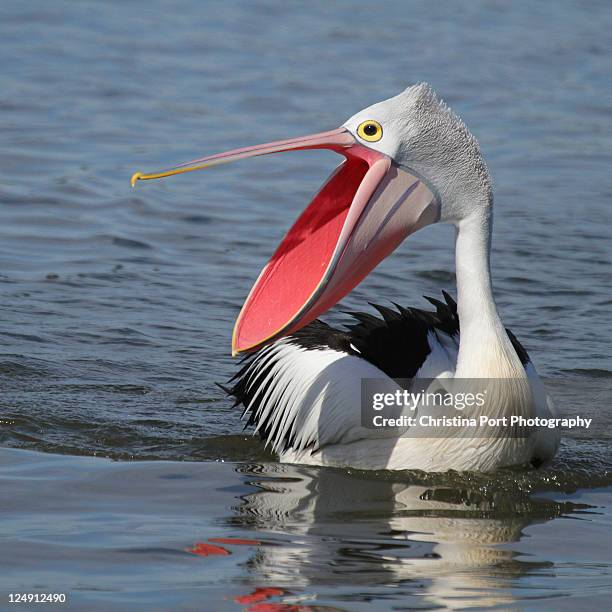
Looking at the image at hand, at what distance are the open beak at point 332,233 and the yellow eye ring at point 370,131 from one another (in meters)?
0.03

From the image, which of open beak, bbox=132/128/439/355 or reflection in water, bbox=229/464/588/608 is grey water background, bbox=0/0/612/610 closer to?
reflection in water, bbox=229/464/588/608

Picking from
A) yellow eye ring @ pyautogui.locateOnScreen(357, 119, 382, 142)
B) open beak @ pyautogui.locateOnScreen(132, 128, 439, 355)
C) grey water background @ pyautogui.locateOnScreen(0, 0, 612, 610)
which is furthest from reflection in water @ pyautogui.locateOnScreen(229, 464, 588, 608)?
yellow eye ring @ pyautogui.locateOnScreen(357, 119, 382, 142)

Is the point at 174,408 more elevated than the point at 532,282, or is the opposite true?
the point at 532,282

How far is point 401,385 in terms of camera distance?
14.4 ft

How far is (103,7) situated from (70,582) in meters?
12.5

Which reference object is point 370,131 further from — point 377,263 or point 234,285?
point 234,285

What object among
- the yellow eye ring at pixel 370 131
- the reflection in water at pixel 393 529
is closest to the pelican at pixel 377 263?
the yellow eye ring at pixel 370 131

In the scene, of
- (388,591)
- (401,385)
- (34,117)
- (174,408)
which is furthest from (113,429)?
(34,117)

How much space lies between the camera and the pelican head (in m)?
4.10

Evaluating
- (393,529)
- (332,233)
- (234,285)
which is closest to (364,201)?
(332,233)

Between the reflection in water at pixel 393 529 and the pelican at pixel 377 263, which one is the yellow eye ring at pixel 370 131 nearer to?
the pelican at pixel 377 263

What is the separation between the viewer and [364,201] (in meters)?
4.14

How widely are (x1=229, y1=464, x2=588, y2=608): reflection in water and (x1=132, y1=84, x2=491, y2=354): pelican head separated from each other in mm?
575

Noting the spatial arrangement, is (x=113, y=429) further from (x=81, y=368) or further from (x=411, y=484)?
(x=411, y=484)
